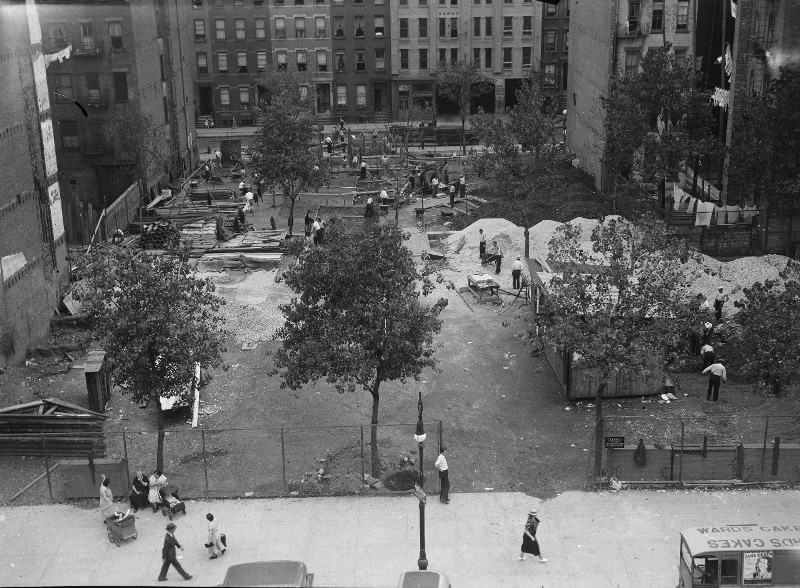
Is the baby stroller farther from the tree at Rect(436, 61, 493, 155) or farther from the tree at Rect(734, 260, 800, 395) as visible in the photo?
the tree at Rect(436, 61, 493, 155)

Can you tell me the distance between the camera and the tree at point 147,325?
27984 mm

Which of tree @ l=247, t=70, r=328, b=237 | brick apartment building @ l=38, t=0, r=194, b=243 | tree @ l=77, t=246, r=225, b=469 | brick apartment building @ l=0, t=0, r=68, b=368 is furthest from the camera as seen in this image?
brick apartment building @ l=38, t=0, r=194, b=243

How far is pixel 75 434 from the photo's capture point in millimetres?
30688

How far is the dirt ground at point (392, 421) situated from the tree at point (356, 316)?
184 cm

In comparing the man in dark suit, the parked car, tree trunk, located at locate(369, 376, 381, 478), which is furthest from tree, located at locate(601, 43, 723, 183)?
the man in dark suit

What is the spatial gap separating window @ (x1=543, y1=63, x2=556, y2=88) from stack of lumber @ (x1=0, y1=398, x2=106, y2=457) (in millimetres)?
65279

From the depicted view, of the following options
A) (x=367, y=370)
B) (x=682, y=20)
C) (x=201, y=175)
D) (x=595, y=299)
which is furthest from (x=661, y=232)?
(x=201, y=175)

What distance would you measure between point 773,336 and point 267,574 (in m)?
15.8

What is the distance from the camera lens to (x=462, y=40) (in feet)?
293

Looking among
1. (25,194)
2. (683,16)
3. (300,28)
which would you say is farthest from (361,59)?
(25,194)

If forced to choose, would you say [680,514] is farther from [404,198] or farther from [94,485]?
[404,198]

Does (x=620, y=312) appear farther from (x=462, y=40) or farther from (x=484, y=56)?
(x=484, y=56)

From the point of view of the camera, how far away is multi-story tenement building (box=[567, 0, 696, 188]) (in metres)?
59.7

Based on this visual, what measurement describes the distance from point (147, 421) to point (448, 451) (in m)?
9.98
